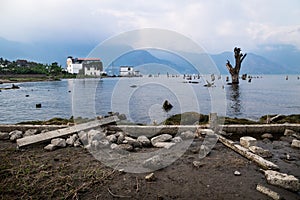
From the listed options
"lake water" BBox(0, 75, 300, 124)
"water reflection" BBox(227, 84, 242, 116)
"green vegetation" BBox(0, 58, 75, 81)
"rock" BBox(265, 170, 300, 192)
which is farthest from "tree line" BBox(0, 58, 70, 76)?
"rock" BBox(265, 170, 300, 192)

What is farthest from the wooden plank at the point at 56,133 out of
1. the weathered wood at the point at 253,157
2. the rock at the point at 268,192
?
the rock at the point at 268,192

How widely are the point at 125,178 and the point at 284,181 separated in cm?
267

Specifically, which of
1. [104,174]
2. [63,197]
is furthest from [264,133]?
[63,197]

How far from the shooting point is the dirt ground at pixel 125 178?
3.63 metres

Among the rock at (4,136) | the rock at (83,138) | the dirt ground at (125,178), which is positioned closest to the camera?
the dirt ground at (125,178)

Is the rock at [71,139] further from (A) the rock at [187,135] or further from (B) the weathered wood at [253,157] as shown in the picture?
(B) the weathered wood at [253,157]

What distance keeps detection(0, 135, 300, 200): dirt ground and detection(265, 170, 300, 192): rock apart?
9cm

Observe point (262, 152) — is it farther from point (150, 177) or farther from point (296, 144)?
point (150, 177)

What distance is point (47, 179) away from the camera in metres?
4.12

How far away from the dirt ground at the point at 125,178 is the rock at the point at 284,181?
0.09 meters

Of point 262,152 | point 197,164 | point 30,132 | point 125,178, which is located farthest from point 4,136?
point 262,152

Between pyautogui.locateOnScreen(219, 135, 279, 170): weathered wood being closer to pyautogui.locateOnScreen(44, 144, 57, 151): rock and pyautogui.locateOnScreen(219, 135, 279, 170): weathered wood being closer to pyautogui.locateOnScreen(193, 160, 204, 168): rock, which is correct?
pyautogui.locateOnScreen(193, 160, 204, 168): rock

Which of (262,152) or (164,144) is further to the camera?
(164,144)

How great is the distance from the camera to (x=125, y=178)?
419 cm
